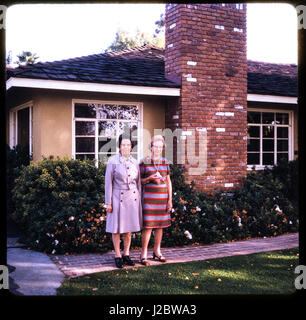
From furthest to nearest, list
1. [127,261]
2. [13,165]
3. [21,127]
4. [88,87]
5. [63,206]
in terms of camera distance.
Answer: [21,127], [13,165], [88,87], [63,206], [127,261]

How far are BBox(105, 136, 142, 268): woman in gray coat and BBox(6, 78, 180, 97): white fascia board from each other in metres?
3.05

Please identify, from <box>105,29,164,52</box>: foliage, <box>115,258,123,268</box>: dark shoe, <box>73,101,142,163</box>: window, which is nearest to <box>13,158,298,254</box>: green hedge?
<box>115,258,123,268</box>: dark shoe

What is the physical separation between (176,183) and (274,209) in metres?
2.24

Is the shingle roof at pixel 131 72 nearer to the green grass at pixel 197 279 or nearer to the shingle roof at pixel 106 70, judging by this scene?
the shingle roof at pixel 106 70

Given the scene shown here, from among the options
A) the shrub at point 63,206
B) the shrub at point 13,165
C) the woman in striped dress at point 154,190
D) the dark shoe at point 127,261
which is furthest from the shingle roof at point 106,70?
the dark shoe at point 127,261

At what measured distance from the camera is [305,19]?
12.0 feet

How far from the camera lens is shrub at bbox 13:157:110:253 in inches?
267

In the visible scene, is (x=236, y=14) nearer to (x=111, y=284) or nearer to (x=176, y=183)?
(x=176, y=183)

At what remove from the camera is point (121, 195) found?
573cm

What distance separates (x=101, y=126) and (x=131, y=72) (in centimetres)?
154

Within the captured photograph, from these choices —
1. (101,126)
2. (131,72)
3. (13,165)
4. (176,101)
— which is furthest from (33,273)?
(131,72)

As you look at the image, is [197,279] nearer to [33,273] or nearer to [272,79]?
[33,273]

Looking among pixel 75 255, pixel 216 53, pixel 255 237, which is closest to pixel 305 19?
pixel 75 255
